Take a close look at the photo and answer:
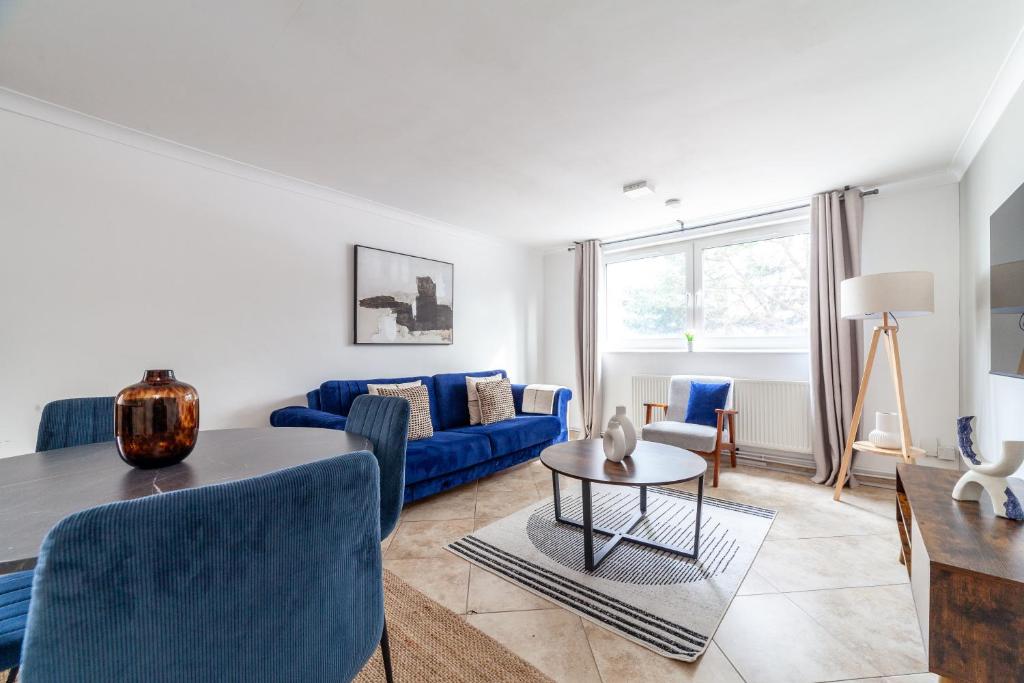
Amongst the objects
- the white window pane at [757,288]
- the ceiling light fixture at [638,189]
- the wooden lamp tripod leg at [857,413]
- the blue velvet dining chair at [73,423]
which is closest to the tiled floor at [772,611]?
the wooden lamp tripod leg at [857,413]

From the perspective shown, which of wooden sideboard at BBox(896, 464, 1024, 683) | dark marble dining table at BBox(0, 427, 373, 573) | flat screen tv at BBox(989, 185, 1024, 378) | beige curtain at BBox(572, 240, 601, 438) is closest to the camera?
dark marble dining table at BBox(0, 427, 373, 573)

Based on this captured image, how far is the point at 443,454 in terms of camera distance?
296 cm

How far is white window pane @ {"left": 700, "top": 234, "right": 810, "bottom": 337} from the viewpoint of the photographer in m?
3.95

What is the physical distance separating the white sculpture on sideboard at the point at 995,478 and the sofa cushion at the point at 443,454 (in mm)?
2504

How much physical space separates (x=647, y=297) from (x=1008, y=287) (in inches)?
119

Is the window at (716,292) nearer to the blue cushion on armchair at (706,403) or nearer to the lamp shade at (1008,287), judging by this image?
the blue cushion on armchair at (706,403)

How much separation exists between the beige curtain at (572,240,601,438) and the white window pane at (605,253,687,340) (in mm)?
293

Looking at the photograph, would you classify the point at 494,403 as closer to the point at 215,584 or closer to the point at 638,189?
the point at 638,189

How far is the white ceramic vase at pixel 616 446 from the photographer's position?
2309 mm

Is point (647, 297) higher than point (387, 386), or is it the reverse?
point (647, 297)

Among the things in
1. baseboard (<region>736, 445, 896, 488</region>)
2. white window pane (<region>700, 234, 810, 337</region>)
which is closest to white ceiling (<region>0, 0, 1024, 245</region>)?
white window pane (<region>700, 234, 810, 337</region>)

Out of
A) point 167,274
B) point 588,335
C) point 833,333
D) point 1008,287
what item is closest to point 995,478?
point 1008,287

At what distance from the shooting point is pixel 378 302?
379cm

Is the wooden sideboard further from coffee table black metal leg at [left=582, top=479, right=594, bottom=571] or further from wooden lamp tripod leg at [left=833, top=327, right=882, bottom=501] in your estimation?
wooden lamp tripod leg at [left=833, top=327, right=882, bottom=501]
